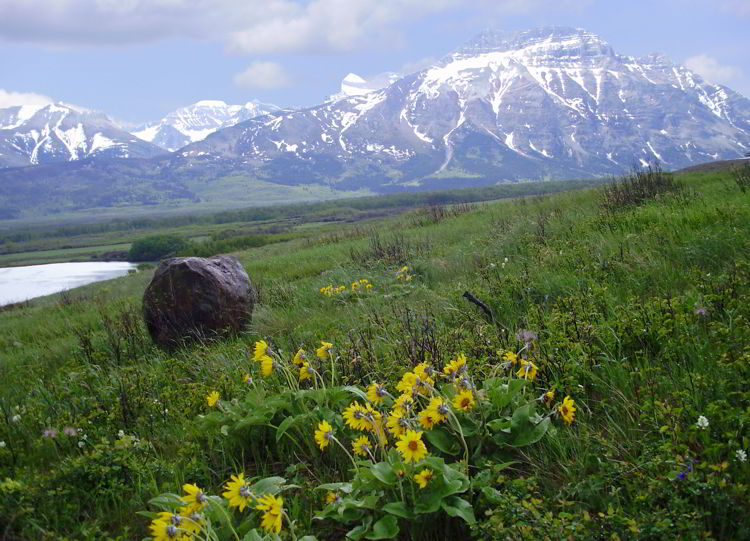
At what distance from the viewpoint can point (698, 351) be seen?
3375 mm

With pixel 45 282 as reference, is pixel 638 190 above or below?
above

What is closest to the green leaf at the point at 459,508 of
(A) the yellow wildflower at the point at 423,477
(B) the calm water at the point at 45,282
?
(A) the yellow wildflower at the point at 423,477

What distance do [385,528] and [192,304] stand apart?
6574 mm

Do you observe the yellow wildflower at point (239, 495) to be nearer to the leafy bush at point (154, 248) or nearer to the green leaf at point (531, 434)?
the green leaf at point (531, 434)

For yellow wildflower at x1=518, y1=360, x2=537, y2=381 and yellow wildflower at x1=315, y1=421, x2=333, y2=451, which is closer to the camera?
yellow wildflower at x1=315, y1=421, x2=333, y2=451

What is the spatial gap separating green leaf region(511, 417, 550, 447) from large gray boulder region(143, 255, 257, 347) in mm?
6034

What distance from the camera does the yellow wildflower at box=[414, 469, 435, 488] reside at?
2484 mm

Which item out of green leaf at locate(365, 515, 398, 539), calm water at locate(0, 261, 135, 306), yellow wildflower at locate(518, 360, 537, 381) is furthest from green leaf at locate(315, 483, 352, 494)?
calm water at locate(0, 261, 135, 306)

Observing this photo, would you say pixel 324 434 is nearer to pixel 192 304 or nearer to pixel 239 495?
pixel 239 495

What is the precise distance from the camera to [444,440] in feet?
9.82

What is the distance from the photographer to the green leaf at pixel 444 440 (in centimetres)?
292

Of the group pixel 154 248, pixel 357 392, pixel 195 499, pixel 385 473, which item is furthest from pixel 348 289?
pixel 154 248

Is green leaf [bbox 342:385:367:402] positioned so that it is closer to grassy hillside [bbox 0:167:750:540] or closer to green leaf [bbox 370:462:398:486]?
grassy hillside [bbox 0:167:750:540]

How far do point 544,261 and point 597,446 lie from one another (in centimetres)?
485
